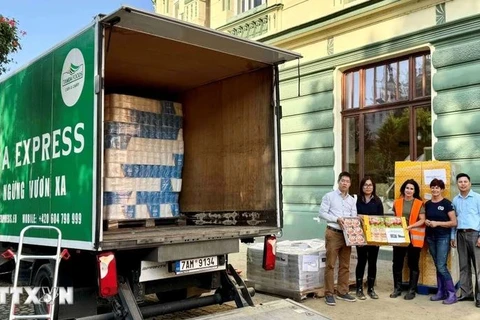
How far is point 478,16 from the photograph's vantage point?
809 cm

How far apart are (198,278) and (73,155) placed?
6.03 feet

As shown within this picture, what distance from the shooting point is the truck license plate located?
15.9 feet

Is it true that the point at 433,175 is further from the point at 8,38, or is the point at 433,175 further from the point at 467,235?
the point at 8,38

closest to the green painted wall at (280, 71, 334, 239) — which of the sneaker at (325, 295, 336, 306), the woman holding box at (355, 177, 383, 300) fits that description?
the woman holding box at (355, 177, 383, 300)

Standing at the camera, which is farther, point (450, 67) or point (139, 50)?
point (450, 67)

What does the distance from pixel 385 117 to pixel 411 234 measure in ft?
11.3

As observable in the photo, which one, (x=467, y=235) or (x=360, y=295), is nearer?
(x=467, y=235)

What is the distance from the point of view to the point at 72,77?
4.71 m

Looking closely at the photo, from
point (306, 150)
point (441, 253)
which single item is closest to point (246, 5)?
point (306, 150)

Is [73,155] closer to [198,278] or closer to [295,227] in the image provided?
[198,278]

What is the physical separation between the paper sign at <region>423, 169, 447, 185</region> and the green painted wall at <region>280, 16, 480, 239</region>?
1.03 meters

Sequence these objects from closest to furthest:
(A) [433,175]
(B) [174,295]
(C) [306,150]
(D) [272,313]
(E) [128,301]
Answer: (E) [128,301]
(D) [272,313]
(B) [174,295]
(A) [433,175]
(C) [306,150]

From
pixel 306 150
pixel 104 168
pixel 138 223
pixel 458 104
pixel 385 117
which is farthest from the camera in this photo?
pixel 306 150

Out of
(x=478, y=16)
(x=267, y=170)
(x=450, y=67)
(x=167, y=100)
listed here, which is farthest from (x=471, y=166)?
(x=167, y=100)
